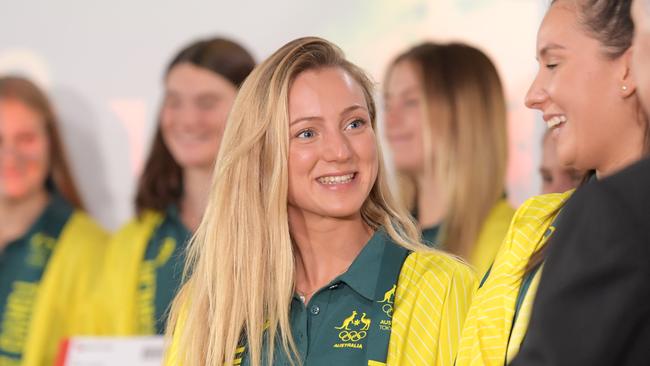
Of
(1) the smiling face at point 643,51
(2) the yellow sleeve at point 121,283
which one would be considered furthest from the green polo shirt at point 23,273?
(1) the smiling face at point 643,51

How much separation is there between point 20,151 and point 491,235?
1.78 meters

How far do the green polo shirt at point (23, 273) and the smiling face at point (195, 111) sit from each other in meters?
0.53

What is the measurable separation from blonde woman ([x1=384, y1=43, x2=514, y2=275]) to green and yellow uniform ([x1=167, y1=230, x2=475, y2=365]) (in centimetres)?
111

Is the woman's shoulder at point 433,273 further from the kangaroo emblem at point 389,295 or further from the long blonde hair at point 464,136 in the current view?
the long blonde hair at point 464,136

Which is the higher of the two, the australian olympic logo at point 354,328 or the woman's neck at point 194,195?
the woman's neck at point 194,195

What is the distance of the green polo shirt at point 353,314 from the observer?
2277 mm

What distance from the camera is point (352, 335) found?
230 centimetres

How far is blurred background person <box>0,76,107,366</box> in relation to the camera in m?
4.00

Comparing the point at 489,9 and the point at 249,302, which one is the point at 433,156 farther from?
the point at 249,302

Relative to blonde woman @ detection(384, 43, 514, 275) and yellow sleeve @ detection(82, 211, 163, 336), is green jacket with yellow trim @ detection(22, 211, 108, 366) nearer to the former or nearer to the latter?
yellow sleeve @ detection(82, 211, 163, 336)

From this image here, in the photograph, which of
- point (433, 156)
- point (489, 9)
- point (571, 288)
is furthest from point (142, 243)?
Result: point (571, 288)

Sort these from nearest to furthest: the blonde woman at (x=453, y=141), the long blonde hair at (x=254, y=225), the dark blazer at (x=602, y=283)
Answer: the dark blazer at (x=602, y=283), the long blonde hair at (x=254, y=225), the blonde woman at (x=453, y=141)

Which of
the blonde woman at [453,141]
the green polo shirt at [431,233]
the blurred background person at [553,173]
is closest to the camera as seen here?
the blurred background person at [553,173]

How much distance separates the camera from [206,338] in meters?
2.42
